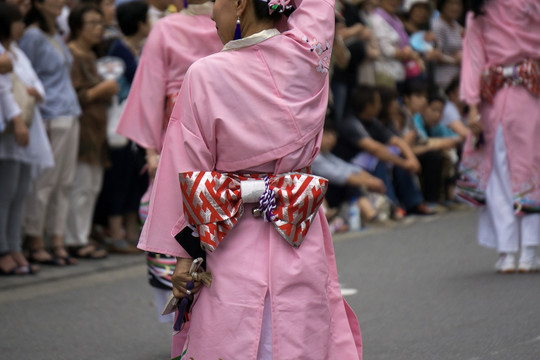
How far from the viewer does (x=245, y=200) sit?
360 centimetres

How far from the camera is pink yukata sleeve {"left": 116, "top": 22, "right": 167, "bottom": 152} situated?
17.9ft

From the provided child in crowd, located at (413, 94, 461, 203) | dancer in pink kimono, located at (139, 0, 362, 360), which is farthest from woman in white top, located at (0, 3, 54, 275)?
child in crowd, located at (413, 94, 461, 203)

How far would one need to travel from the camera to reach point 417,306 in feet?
21.9

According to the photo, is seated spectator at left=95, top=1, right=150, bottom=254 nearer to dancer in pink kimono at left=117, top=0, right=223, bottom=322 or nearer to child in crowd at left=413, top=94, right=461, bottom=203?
dancer in pink kimono at left=117, top=0, right=223, bottom=322

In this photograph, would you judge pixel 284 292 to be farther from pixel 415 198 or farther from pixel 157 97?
pixel 415 198

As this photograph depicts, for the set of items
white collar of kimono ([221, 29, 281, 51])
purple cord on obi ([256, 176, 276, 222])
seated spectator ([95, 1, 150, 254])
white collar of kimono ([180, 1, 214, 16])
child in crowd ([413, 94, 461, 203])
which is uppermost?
white collar of kimono ([221, 29, 281, 51])

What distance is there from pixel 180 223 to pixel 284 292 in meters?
0.42

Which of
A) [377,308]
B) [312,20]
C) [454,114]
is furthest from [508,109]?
[454,114]

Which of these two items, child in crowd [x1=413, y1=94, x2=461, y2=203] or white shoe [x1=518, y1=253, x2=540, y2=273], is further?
child in crowd [x1=413, y1=94, x2=461, y2=203]

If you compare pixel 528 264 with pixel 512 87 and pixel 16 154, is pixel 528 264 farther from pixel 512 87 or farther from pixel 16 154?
pixel 16 154

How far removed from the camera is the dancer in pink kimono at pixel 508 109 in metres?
7.31

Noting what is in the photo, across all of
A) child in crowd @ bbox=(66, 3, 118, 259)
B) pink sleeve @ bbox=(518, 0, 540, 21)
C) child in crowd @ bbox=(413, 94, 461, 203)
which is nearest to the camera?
pink sleeve @ bbox=(518, 0, 540, 21)

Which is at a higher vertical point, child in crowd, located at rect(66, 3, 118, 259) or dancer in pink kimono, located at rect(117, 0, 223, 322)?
dancer in pink kimono, located at rect(117, 0, 223, 322)

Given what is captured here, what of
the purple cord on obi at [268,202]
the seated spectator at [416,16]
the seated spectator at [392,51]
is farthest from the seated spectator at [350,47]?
the purple cord on obi at [268,202]
